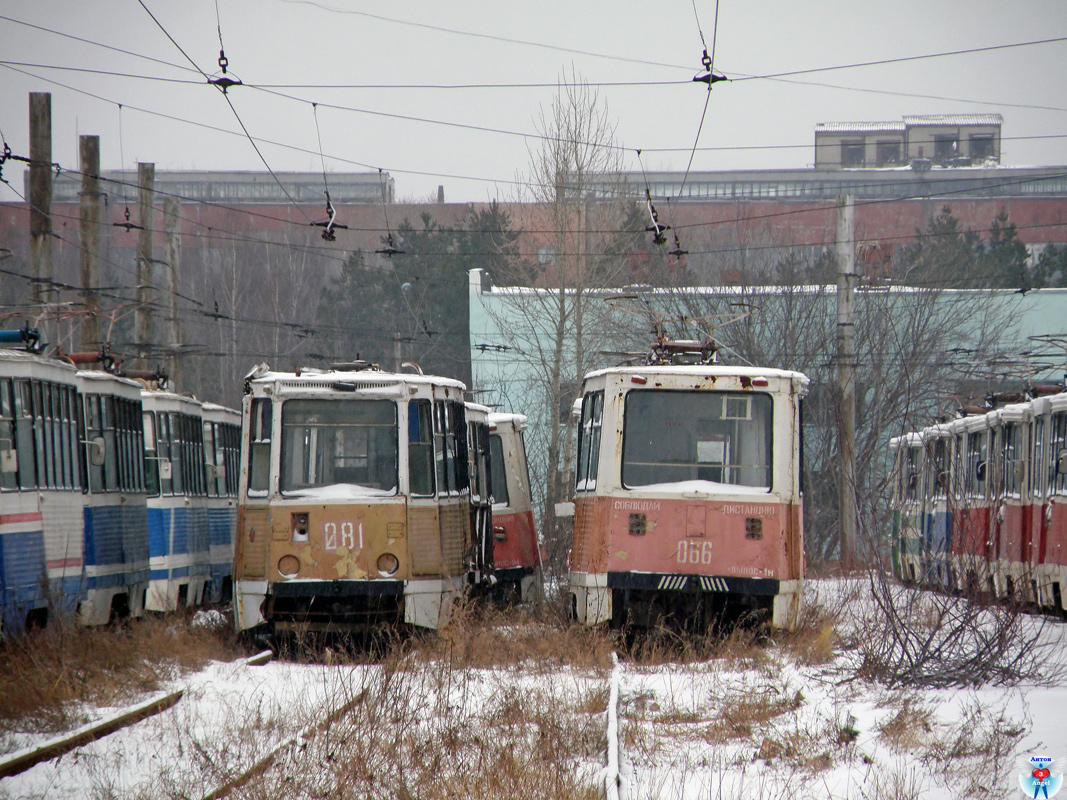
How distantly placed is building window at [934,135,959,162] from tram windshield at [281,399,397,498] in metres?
62.8

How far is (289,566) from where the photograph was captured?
13.8 m

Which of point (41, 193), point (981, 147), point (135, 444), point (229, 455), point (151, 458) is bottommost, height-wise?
point (229, 455)

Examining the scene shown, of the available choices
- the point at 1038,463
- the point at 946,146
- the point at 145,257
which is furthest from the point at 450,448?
the point at 946,146

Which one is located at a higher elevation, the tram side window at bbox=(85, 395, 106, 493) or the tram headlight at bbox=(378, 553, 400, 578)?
the tram side window at bbox=(85, 395, 106, 493)

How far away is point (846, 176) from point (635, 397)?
183 feet

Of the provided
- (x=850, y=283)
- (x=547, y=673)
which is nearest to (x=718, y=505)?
(x=547, y=673)

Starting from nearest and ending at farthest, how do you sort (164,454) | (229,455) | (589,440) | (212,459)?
1. (589,440)
2. (164,454)
3. (212,459)
4. (229,455)

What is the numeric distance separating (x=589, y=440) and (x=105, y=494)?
545 centimetres

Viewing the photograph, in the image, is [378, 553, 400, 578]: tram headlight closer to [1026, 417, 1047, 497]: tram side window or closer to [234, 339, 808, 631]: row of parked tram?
[234, 339, 808, 631]: row of parked tram

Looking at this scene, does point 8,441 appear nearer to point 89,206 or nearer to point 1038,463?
point 89,206

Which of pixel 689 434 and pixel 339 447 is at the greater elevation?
pixel 689 434

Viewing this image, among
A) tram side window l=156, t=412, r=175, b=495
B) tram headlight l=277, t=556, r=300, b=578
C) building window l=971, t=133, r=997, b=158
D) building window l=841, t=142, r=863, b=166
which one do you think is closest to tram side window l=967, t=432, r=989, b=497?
tram headlight l=277, t=556, r=300, b=578

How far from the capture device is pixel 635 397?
14.0 meters

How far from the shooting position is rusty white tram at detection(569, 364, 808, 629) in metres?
13.5
